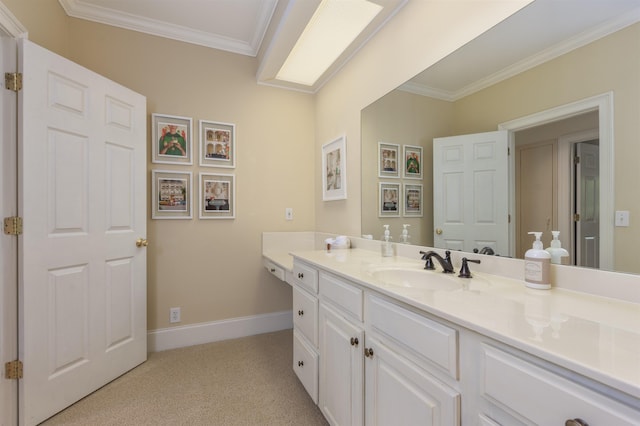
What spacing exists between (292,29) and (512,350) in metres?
2.09

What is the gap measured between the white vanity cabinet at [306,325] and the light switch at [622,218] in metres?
1.23

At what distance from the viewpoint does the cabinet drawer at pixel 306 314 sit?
5.20ft

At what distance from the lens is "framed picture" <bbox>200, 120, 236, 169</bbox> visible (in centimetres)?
254

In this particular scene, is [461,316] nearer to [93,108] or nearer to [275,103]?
[93,108]

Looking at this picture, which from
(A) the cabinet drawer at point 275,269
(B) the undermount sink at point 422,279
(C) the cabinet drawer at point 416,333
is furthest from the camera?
(A) the cabinet drawer at point 275,269

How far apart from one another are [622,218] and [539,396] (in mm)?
709

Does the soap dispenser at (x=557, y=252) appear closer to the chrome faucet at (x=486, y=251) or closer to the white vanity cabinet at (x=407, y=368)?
the chrome faucet at (x=486, y=251)

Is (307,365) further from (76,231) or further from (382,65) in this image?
(382,65)

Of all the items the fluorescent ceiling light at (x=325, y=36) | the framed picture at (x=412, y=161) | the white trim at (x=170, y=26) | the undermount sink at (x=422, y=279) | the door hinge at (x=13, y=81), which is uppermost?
the white trim at (x=170, y=26)

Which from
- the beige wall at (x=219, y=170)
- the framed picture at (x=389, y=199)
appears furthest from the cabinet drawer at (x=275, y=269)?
the framed picture at (x=389, y=199)

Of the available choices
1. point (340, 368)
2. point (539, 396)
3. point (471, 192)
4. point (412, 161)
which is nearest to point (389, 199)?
point (412, 161)

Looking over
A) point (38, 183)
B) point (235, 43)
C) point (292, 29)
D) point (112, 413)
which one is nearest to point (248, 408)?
point (112, 413)

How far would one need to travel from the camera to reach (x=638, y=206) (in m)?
0.86

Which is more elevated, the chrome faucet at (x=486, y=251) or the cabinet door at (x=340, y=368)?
the chrome faucet at (x=486, y=251)
